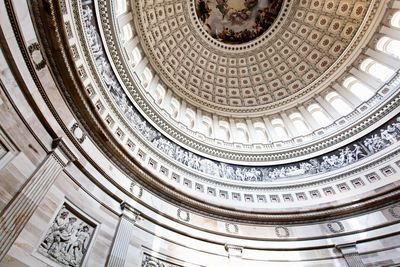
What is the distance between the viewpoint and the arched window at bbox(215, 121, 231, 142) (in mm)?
17658

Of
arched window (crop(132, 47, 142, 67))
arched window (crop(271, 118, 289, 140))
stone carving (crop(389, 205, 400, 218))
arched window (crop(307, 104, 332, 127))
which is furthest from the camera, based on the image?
arched window (crop(271, 118, 289, 140))

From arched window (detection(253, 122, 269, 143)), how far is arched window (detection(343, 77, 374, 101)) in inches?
272

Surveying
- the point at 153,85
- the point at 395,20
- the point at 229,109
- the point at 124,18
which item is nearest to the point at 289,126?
the point at 229,109

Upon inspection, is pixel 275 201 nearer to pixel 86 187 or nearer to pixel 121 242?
pixel 121 242

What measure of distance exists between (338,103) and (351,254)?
12.0 m

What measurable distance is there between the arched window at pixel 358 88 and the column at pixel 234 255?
1288 cm

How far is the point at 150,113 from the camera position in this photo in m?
12.8

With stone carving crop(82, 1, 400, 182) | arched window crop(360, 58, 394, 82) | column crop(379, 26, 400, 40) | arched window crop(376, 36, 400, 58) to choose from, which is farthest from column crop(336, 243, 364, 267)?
column crop(379, 26, 400, 40)

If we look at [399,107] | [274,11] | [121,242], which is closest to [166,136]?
[121,242]

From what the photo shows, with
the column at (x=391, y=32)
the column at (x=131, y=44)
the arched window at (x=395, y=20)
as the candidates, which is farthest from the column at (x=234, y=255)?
the arched window at (x=395, y=20)

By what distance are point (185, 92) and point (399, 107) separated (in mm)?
14451

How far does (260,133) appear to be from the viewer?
1898 centimetres

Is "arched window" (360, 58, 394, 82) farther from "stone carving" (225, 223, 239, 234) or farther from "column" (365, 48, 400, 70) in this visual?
"stone carving" (225, 223, 239, 234)

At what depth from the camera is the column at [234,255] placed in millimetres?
8797
